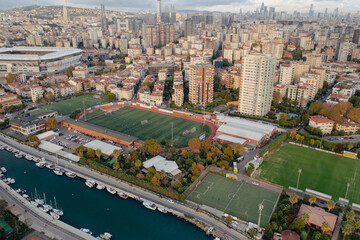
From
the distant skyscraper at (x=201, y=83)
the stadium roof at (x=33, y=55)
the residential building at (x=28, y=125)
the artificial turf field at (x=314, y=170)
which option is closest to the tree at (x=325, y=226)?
the artificial turf field at (x=314, y=170)

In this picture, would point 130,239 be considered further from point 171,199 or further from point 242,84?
point 242,84

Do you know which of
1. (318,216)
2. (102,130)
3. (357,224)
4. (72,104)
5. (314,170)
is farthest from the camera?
(72,104)

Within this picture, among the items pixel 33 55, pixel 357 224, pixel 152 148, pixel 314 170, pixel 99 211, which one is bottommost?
pixel 99 211

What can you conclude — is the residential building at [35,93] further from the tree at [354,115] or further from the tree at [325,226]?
the tree at [354,115]

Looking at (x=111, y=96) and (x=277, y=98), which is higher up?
(x=277, y=98)

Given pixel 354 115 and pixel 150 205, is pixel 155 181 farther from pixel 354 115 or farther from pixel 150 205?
pixel 354 115

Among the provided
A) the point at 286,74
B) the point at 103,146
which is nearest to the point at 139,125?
the point at 103,146
